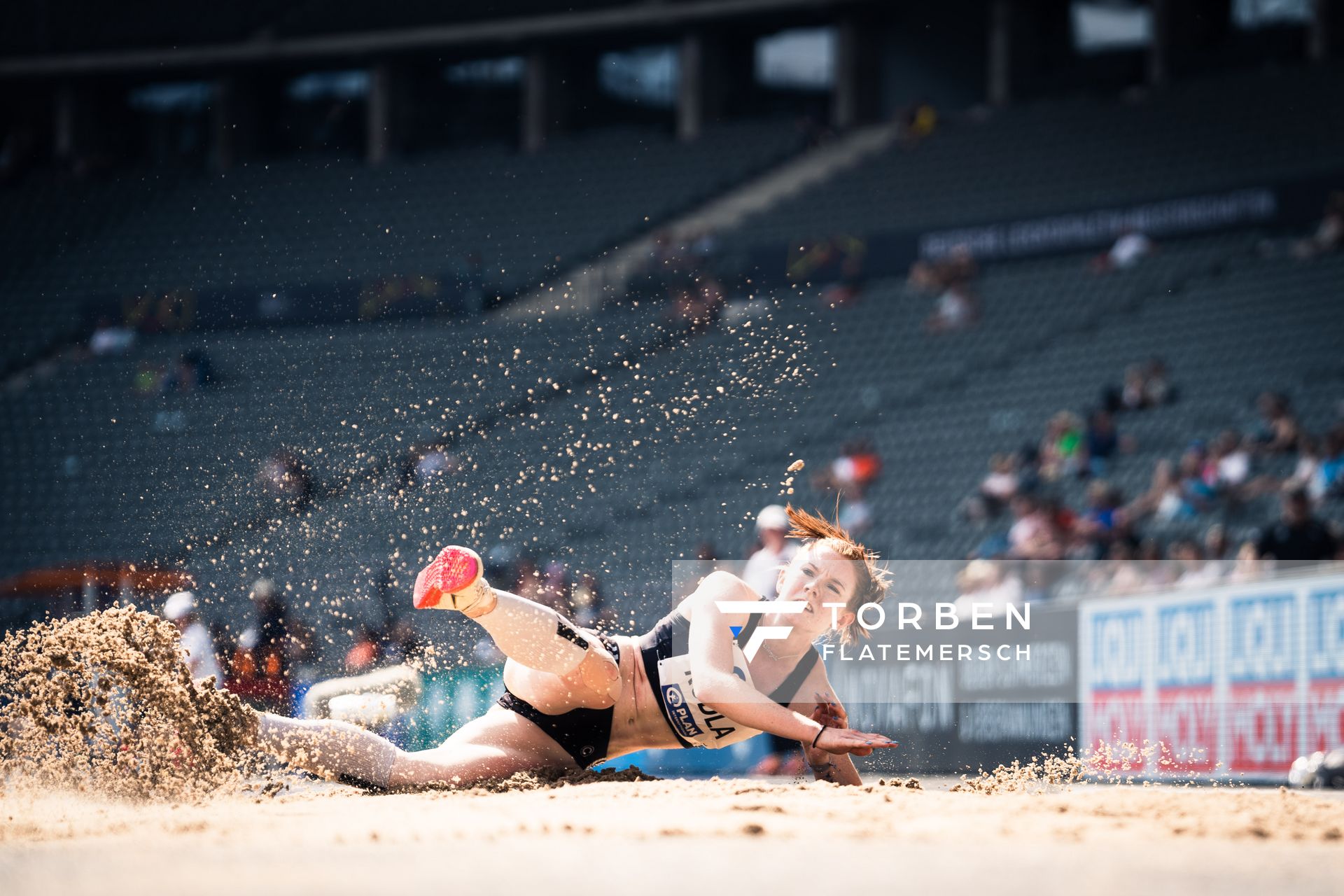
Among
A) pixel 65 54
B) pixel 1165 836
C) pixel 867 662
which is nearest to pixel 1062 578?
pixel 867 662

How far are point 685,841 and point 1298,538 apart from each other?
727 cm

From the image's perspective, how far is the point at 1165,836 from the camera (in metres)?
4.48

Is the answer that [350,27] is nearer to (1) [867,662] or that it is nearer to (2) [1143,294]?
(2) [1143,294]

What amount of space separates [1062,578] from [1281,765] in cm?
195

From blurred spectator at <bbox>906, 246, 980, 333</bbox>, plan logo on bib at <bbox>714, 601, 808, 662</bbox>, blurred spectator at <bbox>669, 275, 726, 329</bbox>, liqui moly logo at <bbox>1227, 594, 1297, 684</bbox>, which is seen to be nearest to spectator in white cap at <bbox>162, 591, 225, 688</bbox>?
plan logo on bib at <bbox>714, 601, 808, 662</bbox>

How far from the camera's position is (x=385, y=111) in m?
25.5

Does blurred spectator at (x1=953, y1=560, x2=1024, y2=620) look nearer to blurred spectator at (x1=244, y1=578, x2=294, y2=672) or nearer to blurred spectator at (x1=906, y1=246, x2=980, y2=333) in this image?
blurred spectator at (x1=244, y1=578, x2=294, y2=672)

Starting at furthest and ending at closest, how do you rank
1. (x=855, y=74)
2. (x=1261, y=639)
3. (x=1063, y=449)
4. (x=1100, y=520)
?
(x=855, y=74), (x=1063, y=449), (x=1100, y=520), (x=1261, y=639)

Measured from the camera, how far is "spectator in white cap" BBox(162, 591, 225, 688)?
9.17m

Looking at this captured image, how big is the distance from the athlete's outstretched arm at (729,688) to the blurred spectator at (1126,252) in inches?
511

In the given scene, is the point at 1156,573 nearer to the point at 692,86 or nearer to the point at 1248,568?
the point at 1248,568

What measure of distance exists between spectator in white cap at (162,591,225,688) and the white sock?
3.49m

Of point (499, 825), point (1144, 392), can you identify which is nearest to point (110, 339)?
point (1144, 392)

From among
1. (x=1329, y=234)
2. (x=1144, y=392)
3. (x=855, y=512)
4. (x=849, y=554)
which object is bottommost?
(x=855, y=512)
